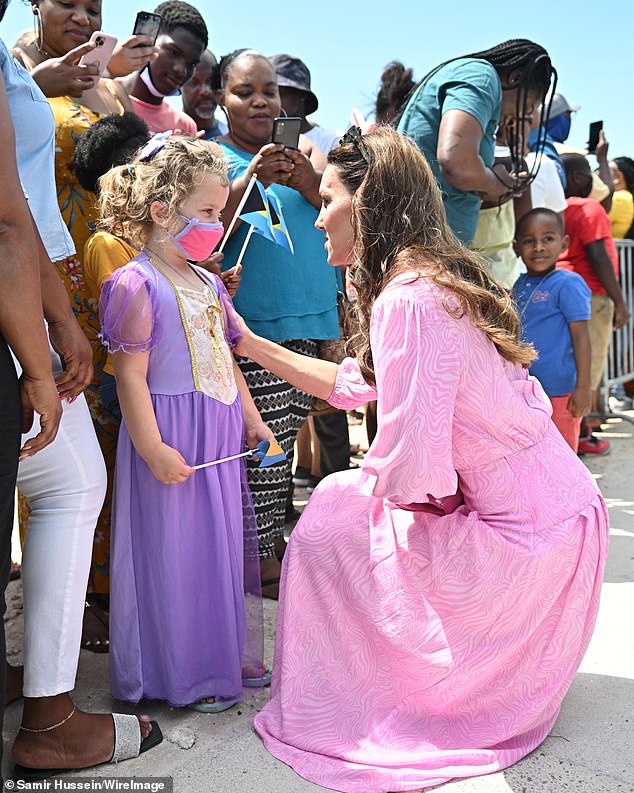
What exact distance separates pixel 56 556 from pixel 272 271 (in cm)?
155

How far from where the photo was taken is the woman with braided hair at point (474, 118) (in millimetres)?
3541

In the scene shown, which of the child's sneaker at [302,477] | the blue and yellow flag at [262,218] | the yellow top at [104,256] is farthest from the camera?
the child's sneaker at [302,477]

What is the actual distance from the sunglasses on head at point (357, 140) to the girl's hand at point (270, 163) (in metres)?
0.76

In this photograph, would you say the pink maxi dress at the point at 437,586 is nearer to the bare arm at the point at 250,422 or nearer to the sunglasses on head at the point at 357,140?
the sunglasses on head at the point at 357,140

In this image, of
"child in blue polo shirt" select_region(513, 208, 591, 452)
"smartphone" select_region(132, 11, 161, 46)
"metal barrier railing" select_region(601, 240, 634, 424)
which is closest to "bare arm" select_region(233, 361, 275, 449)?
"smartphone" select_region(132, 11, 161, 46)

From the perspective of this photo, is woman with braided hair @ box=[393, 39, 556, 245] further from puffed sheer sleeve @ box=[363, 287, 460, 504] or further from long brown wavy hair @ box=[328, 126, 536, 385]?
puffed sheer sleeve @ box=[363, 287, 460, 504]

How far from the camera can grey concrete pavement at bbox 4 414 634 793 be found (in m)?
2.10

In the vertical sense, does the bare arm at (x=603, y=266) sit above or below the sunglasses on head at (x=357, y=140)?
below

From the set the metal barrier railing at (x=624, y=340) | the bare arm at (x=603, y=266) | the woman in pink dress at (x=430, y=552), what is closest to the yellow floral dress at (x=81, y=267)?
the woman in pink dress at (x=430, y=552)

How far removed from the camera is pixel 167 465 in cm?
239

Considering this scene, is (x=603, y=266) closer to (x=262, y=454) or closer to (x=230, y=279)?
(x=230, y=279)

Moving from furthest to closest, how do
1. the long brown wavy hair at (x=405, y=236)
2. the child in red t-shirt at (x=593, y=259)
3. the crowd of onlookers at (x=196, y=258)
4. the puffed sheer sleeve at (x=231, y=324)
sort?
1. the child in red t-shirt at (x=593, y=259)
2. the puffed sheer sleeve at (x=231, y=324)
3. the long brown wavy hair at (x=405, y=236)
4. the crowd of onlookers at (x=196, y=258)

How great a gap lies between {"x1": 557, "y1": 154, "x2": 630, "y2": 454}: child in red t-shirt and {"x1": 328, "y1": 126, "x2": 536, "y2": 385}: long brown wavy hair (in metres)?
3.65

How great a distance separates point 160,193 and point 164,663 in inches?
54.1
